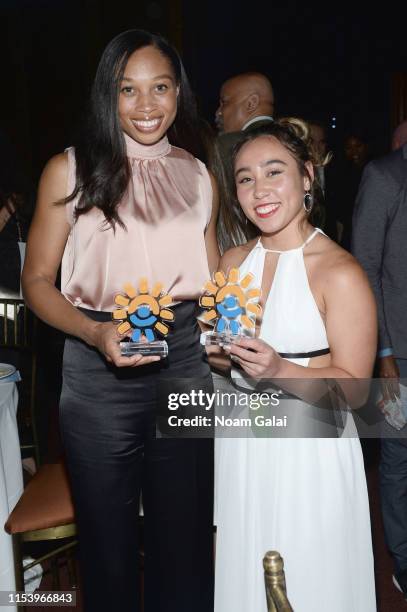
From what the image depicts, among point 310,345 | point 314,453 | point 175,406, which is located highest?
point 310,345

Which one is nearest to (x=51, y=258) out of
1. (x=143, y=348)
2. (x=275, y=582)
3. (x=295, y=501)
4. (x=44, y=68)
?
(x=143, y=348)

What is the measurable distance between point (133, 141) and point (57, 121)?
5.72 m

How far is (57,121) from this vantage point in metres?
7.16

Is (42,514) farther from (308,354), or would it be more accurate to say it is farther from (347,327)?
(347,327)

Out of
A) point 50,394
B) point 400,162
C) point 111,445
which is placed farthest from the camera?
point 50,394

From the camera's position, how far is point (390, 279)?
2.43m

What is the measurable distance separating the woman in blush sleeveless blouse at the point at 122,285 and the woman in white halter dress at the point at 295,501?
18 cm

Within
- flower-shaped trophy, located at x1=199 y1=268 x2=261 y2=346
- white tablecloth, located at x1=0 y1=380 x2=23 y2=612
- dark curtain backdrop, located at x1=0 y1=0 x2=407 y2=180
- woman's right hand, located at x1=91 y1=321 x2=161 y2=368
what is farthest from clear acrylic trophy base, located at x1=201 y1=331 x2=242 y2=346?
dark curtain backdrop, located at x1=0 y1=0 x2=407 y2=180

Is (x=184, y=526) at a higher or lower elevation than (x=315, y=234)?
lower

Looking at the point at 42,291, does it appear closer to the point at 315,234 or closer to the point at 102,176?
the point at 102,176

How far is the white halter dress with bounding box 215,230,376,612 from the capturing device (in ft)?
5.37

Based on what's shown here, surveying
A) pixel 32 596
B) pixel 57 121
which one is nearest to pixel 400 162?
pixel 32 596

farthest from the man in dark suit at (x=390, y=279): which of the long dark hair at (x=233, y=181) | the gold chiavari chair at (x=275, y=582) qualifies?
the gold chiavari chair at (x=275, y=582)

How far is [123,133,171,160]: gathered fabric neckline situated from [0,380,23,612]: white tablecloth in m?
1.02
